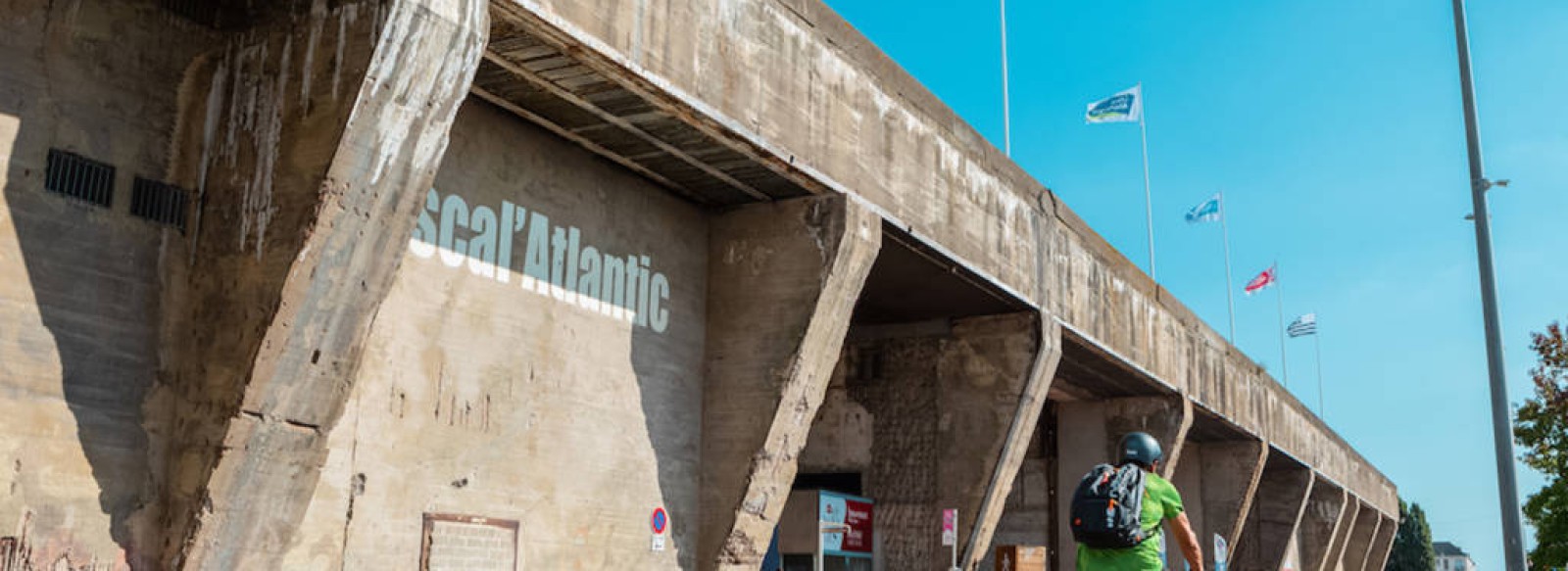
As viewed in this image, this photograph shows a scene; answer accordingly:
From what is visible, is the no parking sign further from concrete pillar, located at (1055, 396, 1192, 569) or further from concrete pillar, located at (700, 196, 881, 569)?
concrete pillar, located at (1055, 396, 1192, 569)

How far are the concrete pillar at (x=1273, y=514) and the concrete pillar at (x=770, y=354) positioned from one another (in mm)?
25847

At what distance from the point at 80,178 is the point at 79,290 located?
0.64 meters

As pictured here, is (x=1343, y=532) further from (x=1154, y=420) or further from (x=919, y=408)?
(x=919, y=408)

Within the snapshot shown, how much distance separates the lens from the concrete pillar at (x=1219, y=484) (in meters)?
30.5

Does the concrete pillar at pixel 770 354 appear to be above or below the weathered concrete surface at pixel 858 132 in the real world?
below

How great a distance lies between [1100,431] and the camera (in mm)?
25062

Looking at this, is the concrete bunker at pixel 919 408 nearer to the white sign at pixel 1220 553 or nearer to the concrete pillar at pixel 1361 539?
the white sign at pixel 1220 553

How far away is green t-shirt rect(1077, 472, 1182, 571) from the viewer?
6.48 m

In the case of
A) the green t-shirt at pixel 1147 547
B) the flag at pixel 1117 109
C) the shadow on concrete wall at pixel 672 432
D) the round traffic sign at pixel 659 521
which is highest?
the flag at pixel 1117 109

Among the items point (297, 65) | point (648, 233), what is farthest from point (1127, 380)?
point (297, 65)

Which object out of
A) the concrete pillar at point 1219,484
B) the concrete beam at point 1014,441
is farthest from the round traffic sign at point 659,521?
the concrete pillar at point 1219,484

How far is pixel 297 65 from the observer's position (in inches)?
313

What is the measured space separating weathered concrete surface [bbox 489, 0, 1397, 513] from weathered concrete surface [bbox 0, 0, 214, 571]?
2.33 meters

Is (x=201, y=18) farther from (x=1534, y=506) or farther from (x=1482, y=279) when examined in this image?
(x=1534, y=506)
